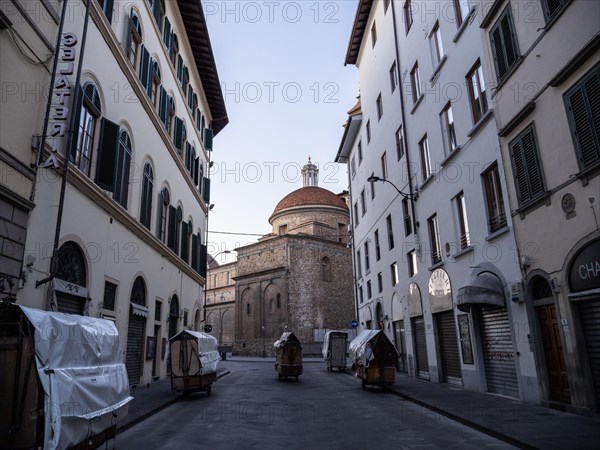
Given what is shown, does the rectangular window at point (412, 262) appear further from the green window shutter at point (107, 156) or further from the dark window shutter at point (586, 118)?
the green window shutter at point (107, 156)

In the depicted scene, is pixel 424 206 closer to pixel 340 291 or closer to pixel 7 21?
pixel 7 21

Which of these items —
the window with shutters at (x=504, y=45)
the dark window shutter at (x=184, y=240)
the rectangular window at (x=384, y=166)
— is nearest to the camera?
the window with shutters at (x=504, y=45)

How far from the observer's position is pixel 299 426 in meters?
9.15

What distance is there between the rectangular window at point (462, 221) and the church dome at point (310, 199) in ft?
124

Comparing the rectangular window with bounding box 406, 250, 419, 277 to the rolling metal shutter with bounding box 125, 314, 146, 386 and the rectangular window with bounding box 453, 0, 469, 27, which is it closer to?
the rectangular window with bounding box 453, 0, 469, 27

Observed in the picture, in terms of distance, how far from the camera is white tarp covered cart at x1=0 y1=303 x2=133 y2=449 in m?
5.14

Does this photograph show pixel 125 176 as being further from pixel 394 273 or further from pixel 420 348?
pixel 394 273

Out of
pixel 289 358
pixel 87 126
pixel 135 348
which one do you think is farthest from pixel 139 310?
pixel 289 358

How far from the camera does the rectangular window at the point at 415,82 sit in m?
18.5

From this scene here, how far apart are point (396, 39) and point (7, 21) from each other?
1683cm

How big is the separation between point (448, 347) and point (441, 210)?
4.76m

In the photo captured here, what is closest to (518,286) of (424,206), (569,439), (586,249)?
(586,249)

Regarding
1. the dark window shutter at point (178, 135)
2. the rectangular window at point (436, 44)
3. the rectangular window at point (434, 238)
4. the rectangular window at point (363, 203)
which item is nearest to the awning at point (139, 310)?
the dark window shutter at point (178, 135)

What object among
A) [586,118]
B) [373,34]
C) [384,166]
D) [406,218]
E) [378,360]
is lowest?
[378,360]
